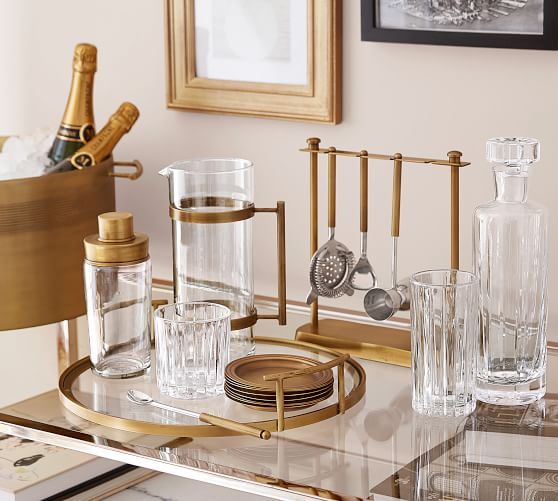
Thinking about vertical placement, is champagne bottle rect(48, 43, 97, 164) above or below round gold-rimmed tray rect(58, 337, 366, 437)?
above

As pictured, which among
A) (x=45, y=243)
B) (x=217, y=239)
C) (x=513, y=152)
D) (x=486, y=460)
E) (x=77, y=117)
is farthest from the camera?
(x=77, y=117)

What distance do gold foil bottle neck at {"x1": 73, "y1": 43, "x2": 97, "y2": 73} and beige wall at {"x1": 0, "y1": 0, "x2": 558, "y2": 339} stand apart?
13 cm

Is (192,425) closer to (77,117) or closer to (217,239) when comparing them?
(217,239)

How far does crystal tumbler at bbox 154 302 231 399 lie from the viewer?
3.43 ft

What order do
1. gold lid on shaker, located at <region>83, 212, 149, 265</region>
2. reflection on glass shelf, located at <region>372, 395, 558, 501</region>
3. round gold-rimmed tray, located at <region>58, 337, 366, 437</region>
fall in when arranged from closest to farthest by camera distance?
reflection on glass shelf, located at <region>372, 395, 558, 501</region> → round gold-rimmed tray, located at <region>58, 337, 366, 437</region> → gold lid on shaker, located at <region>83, 212, 149, 265</region>

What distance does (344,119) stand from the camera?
1340mm

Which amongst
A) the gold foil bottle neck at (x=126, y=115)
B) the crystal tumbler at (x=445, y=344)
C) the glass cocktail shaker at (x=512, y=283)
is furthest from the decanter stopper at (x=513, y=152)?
Answer: the gold foil bottle neck at (x=126, y=115)

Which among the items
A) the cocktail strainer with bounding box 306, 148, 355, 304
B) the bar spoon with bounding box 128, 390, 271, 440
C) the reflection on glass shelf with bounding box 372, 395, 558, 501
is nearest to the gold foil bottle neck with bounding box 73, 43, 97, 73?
the cocktail strainer with bounding box 306, 148, 355, 304

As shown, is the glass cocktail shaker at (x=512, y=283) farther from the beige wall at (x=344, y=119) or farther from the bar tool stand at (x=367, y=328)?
the beige wall at (x=344, y=119)

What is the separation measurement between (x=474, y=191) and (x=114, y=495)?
584 millimetres

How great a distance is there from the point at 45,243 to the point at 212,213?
0.27 metres

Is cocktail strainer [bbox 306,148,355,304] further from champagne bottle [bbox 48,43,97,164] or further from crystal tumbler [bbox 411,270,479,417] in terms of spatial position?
champagne bottle [bbox 48,43,97,164]

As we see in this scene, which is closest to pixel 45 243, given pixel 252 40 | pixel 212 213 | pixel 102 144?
pixel 102 144

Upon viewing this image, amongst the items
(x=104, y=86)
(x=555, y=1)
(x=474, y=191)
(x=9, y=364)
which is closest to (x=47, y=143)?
(x=104, y=86)
